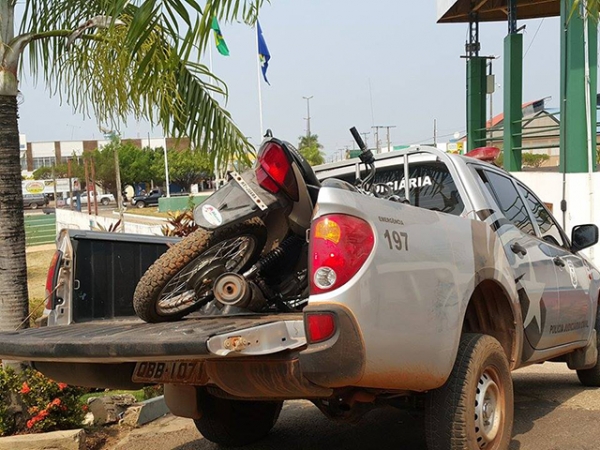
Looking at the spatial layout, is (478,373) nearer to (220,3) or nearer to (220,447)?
(220,447)

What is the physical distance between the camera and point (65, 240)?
514 centimetres

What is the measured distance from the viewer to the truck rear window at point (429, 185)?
5.53 m

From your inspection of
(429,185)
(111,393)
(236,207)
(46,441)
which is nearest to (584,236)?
(429,185)

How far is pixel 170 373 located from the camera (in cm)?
424

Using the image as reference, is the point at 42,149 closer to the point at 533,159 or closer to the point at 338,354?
the point at 533,159

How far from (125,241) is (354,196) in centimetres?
225

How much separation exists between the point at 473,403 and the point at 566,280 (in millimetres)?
2283

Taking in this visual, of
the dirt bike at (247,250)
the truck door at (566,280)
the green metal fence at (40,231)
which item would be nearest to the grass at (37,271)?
the green metal fence at (40,231)

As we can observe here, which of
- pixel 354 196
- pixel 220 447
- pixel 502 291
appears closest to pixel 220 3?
pixel 354 196

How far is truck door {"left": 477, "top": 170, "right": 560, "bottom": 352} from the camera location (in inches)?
213

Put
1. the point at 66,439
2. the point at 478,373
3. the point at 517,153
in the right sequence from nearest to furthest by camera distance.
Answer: the point at 478,373, the point at 66,439, the point at 517,153

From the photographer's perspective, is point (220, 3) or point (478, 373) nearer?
point (478, 373)

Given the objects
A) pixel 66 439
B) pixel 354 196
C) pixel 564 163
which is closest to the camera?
pixel 354 196

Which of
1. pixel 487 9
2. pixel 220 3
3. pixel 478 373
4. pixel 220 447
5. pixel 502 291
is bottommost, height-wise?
pixel 220 447
